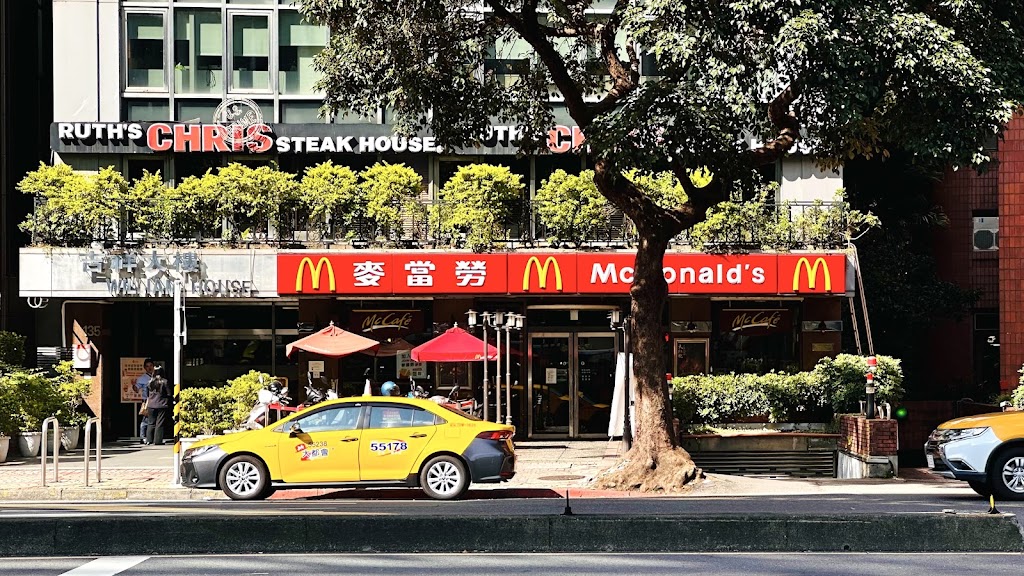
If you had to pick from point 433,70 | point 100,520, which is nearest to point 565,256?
point 433,70

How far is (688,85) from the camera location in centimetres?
1642

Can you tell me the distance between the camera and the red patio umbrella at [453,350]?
78.2 ft

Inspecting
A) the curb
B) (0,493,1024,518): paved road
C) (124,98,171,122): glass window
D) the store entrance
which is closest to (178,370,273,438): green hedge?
(0,493,1024,518): paved road

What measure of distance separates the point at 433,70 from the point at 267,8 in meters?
9.48

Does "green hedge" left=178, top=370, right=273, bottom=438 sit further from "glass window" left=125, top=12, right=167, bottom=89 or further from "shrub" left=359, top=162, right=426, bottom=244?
"glass window" left=125, top=12, right=167, bottom=89

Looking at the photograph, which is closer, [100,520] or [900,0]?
[100,520]

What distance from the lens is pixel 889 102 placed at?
59.2 feet

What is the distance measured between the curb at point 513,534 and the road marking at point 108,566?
107mm

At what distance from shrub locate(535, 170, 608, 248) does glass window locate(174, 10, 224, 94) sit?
8063 mm

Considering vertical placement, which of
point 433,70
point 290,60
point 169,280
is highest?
point 290,60

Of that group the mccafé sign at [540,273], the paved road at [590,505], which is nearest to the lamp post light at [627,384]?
the mccafé sign at [540,273]

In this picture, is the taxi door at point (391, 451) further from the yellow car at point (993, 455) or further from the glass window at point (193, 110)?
the glass window at point (193, 110)

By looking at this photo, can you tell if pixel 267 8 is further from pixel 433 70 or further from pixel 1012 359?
pixel 1012 359

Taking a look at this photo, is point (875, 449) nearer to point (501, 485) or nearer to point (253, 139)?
point (501, 485)
